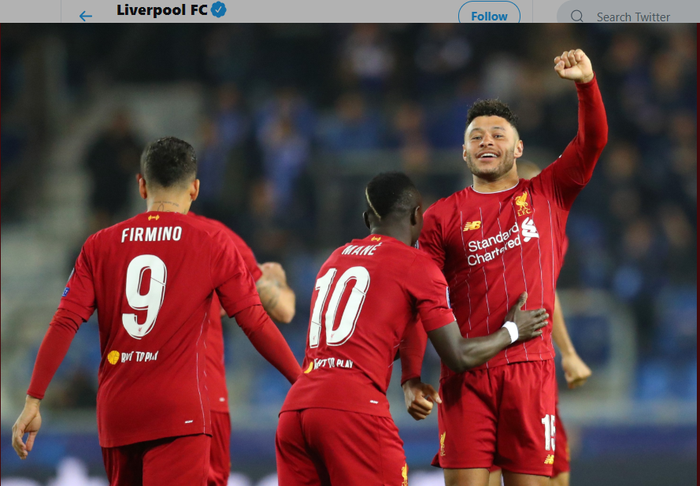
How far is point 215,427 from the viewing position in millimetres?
5152

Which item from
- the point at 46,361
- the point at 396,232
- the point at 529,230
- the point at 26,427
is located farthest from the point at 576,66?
the point at 26,427

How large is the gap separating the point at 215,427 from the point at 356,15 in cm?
463

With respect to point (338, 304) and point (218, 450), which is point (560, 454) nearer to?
point (218, 450)

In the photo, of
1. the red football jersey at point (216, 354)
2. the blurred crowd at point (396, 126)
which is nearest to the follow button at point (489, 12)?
the blurred crowd at point (396, 126)

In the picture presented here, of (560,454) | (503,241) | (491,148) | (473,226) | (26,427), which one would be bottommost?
(560,454)

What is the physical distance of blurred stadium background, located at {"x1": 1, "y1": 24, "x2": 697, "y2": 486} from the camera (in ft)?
26.9

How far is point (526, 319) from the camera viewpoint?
4.22m

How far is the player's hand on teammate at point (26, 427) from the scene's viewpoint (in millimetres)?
3791

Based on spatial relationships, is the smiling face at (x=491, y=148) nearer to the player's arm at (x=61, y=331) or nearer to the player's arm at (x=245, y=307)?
the player's arm at (x=245, y=307)

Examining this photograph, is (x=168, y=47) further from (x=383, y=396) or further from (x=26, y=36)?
(x=383, y=396)

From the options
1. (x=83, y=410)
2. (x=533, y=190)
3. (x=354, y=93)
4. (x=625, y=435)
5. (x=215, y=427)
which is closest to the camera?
(x=533, y=190)

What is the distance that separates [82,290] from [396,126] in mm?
8204

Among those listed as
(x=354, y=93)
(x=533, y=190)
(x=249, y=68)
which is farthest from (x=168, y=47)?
(x=533, y=190)

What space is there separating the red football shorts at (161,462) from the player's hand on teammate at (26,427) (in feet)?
1.13
